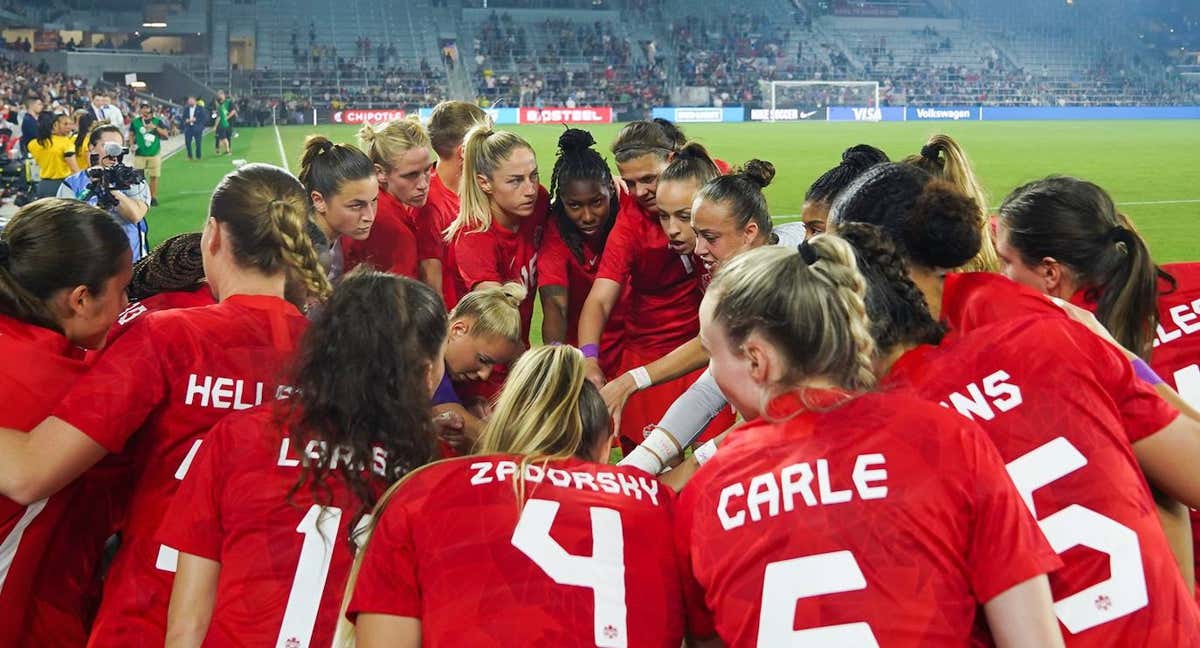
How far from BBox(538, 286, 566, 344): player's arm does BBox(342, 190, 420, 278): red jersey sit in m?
0.82

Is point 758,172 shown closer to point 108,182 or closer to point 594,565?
point 594,565

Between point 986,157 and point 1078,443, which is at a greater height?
point 986,157

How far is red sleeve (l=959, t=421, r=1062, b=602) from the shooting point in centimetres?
201

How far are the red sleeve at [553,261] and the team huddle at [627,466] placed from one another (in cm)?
201

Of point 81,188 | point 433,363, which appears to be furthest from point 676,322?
point 81,188

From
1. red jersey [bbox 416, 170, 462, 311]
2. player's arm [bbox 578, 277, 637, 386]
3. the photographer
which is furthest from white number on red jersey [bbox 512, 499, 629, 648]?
the photographer

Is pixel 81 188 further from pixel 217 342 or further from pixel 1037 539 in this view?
pixel 1037 539

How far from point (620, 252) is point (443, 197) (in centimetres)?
163

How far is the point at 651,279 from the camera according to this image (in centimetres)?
532

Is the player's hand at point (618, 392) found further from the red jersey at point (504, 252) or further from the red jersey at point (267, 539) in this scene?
the red jersey at point (267, 539)

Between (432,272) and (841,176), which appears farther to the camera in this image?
(432,272)

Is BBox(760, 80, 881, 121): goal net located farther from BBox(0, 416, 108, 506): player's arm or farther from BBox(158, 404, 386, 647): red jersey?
BBox(158, 404, 386, 647): red jersey

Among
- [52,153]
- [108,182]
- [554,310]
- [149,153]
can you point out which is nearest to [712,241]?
[554,310]

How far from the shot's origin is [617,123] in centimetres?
4734
